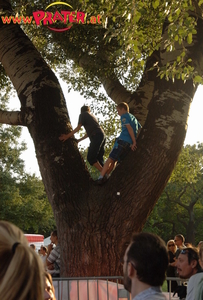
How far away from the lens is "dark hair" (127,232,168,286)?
297 cm

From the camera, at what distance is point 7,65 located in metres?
8.30

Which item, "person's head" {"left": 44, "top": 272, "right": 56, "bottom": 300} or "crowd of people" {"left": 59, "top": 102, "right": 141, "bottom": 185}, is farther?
"crowd of people" {"left": 59, "top": 102, "right": 141, "bottom": 185}

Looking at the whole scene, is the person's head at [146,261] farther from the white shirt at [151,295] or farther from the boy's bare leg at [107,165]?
the boy's bare leg at [107,165]

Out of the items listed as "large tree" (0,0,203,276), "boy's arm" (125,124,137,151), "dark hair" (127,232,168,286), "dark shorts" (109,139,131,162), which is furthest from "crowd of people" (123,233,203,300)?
"dark shorts" (109,139,131,162)

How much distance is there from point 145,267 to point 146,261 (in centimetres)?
4

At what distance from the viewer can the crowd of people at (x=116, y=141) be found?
749cm

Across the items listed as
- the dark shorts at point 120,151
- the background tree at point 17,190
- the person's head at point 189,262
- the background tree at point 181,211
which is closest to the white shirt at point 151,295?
the person's head at point 189,262

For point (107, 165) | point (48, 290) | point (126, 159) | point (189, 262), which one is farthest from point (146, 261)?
point (107, 165)

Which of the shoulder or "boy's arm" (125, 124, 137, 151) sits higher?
the shoulder

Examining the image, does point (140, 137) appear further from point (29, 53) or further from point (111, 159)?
point (29, 53)

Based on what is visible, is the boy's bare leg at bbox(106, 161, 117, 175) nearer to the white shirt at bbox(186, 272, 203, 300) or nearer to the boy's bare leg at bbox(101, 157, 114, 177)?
the boy's bare leg at bbox(101, 157, 114, 177)

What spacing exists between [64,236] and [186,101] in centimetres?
253

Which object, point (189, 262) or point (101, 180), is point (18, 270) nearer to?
point (189, 262)

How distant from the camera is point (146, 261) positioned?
2990 mm
